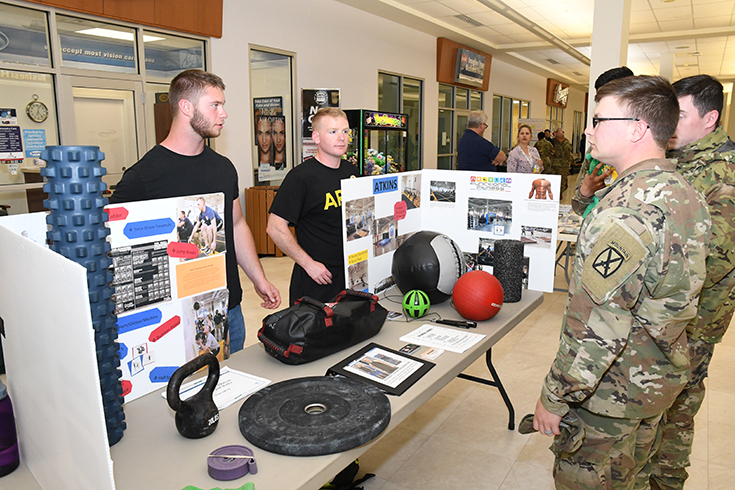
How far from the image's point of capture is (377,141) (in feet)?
30.0

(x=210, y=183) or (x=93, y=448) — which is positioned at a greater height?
(x=210, y=183)

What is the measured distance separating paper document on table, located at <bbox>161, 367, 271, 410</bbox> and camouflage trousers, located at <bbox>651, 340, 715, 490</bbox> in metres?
1.72

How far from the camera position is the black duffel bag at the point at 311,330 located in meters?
1.72

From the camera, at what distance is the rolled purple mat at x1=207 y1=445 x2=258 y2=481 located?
1.16m

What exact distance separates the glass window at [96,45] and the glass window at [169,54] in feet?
0.70

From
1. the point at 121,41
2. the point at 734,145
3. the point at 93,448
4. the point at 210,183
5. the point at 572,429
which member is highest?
the point at 121,41

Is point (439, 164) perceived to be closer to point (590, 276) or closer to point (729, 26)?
point (729, 26)

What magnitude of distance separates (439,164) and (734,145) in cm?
1001

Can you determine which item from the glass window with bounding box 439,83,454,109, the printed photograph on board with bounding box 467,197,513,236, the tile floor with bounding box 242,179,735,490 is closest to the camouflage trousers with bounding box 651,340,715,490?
the tile floor with bounding box 242,179,735,490

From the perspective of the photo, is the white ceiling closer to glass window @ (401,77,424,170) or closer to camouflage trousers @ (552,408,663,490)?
glass window @ (401,77,424,170)

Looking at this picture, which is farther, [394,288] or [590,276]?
[394,288]

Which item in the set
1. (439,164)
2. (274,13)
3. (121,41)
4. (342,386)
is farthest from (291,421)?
(439,164)

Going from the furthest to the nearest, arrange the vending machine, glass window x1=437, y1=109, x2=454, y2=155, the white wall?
glass window x1=437, y1=109, x2=454, y2=155 < the vending machine < the white wall

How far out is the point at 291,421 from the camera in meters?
1.33
